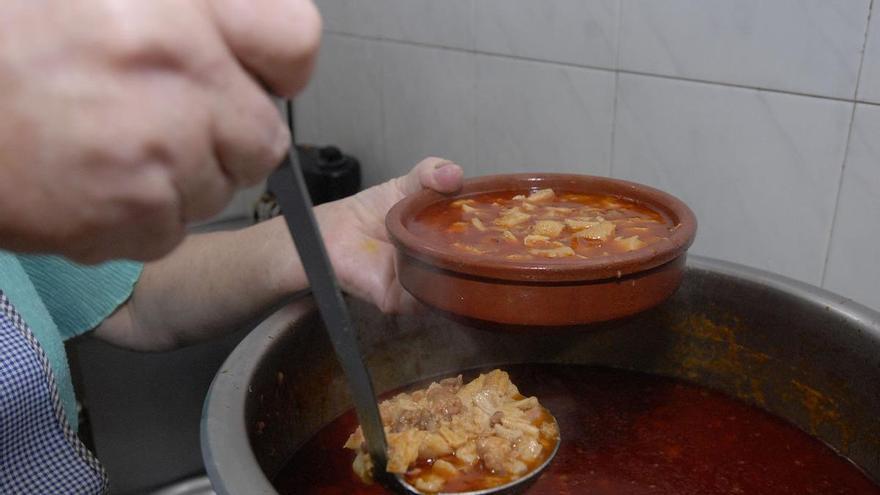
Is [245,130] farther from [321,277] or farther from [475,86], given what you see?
[475,86]

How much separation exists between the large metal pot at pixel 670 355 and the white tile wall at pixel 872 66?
0.24 metres

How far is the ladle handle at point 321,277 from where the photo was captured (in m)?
0.41

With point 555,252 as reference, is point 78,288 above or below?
below

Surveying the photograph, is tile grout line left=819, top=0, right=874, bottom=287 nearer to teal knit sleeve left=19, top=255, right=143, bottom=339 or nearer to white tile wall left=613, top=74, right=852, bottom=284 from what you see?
white tile wall left=613, top=74, right=852, bottom=284

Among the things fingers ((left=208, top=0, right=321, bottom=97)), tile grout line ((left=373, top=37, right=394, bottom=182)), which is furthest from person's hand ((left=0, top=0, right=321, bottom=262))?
tile grout line ((left=373, top=37, right=394, bottom=182))

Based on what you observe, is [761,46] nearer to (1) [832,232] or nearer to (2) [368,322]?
(1) [832,232]

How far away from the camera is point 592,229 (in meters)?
0.73

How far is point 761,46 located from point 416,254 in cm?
56

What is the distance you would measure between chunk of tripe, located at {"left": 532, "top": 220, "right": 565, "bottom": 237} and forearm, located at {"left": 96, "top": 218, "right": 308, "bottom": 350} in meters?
0.27

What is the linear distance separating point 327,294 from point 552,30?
877 millimetres

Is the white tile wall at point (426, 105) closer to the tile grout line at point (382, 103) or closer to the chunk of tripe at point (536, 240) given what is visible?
the tile grout line at point (382, 103)

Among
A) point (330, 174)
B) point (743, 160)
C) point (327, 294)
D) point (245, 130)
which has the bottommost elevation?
point (330, 174)

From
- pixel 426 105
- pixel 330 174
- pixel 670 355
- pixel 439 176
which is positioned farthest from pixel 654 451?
pixel 330 174

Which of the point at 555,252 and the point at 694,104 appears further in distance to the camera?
the point at 694,104
